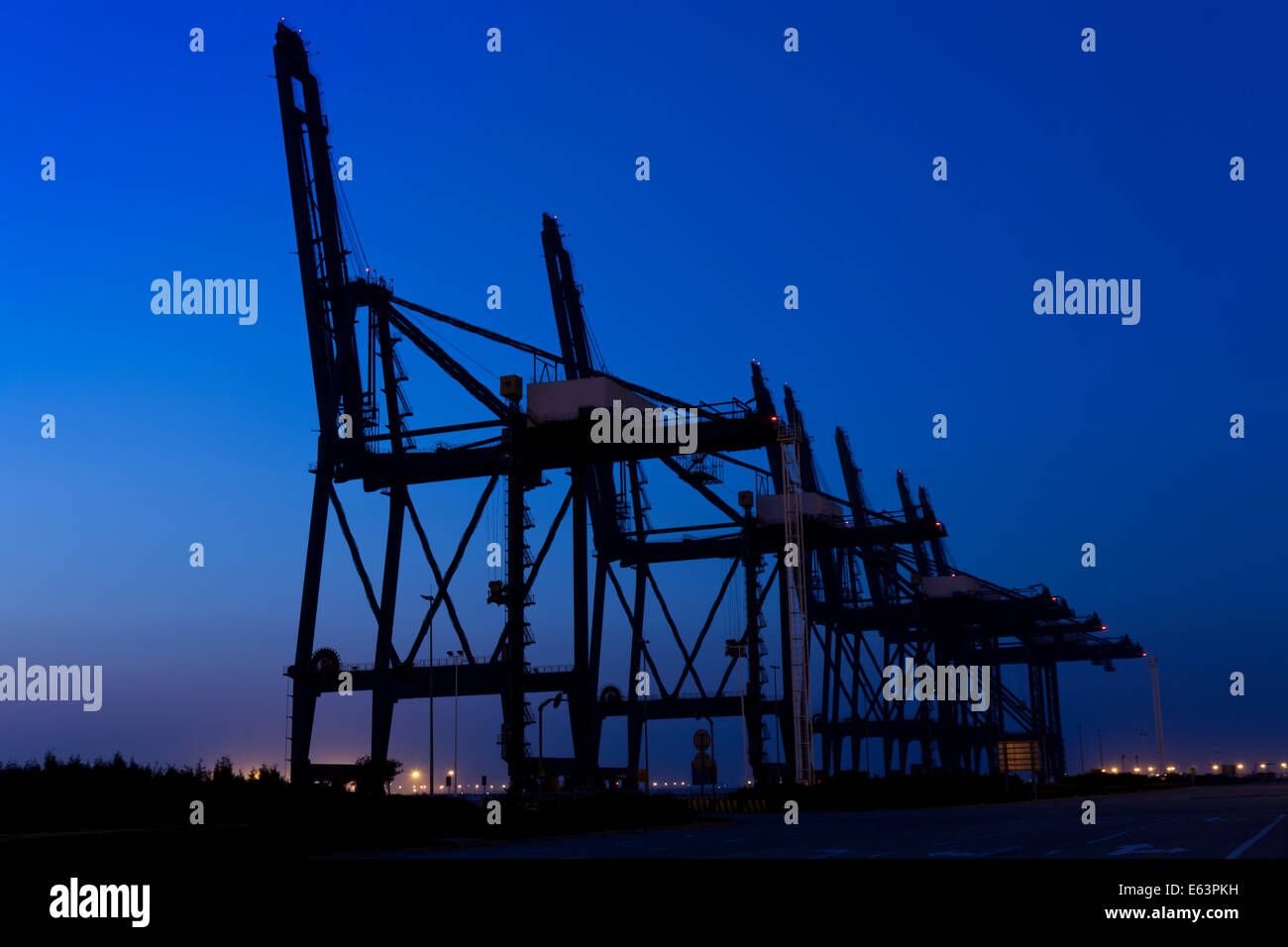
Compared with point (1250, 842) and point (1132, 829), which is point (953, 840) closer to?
point (1250, 842)

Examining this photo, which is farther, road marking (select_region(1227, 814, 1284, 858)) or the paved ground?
the paved ground

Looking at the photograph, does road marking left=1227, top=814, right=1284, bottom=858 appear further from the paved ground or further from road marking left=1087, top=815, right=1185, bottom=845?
road marking left=1087, top=815, right=1185, bottom=845

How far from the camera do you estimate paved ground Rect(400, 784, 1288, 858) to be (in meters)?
21.3

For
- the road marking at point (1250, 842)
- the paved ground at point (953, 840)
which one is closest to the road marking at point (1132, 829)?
the paved ground at point (953, 840)

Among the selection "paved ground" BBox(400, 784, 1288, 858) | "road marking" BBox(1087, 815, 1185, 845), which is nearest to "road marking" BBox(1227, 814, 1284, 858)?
"paved ground" BBox(400, 784, 1288, 858)

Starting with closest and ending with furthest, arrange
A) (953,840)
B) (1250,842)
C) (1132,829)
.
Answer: (1250,842) < (953,840) < (1132,829)

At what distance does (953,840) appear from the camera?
25.7 m

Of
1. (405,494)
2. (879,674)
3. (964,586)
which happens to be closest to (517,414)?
(405,494)

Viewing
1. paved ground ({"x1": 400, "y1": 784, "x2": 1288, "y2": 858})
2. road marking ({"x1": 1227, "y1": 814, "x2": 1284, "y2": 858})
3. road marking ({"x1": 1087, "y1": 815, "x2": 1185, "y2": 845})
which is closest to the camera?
road marking ({"x1": 1227, "y1": 814, "x2": 1284, "y2": 858})

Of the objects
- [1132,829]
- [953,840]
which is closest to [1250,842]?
[953,840]

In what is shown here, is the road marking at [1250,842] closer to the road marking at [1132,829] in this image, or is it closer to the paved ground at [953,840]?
the paved ground at [953,840]

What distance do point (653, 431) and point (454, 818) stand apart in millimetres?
24307
